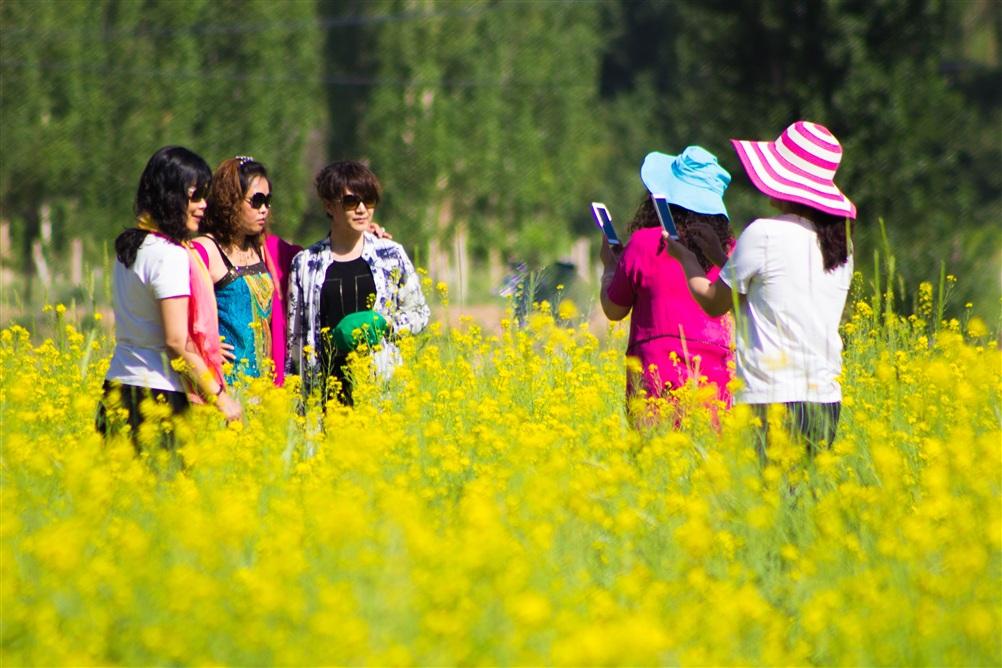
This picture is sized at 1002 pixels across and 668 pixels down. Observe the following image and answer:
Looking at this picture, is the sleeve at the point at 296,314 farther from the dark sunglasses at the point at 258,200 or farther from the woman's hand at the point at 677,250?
the woman's hand at the point at 677,250

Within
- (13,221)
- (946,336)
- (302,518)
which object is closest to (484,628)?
(302,518)

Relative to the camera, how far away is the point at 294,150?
21.5m

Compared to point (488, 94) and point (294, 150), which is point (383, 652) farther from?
point (488, 94)

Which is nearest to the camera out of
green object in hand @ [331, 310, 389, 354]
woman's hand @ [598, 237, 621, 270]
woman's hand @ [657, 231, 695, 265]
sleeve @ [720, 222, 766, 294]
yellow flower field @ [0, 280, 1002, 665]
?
yellow flower field @ [0, 280, 1002, 665]

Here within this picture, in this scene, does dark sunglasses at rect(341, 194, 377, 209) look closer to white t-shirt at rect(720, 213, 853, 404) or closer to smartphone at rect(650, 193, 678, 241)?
smartphone at rect(650, 193, 678, 241)

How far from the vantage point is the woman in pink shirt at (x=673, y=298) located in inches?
174

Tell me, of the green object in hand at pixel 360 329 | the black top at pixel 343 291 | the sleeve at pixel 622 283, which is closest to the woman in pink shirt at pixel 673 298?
the sleeve at pixel 622 283

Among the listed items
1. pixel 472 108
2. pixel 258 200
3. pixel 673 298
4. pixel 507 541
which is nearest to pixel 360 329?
pixel 258 200

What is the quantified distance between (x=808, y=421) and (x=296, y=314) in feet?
6.81

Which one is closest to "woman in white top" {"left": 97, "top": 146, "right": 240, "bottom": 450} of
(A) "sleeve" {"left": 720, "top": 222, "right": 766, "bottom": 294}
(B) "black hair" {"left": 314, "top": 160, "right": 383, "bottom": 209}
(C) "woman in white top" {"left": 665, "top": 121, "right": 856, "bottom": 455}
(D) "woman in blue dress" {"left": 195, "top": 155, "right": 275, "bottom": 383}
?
(D) "woman in blue dress" {"left": 195, "top": 155, "right": 275, "bottom": 383}

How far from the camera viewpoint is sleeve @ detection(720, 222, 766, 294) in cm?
395

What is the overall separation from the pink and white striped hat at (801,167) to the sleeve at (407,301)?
4.87 feet

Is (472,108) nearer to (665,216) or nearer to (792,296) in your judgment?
(665,216)

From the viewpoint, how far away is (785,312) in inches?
157
